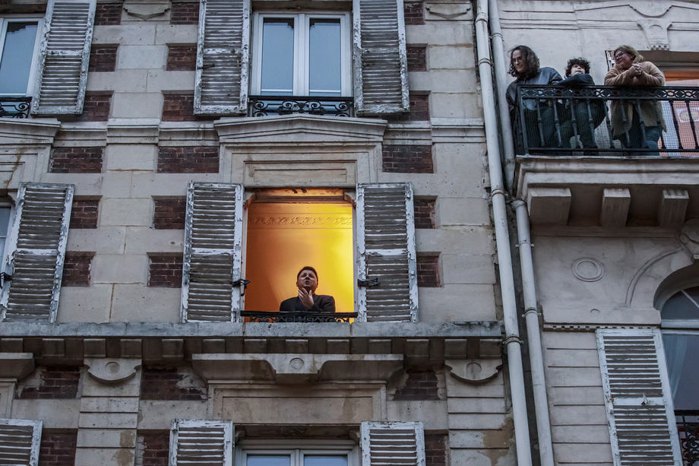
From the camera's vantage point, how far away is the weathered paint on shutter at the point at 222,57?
1411 cm

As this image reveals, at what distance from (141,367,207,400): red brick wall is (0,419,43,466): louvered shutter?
104 centimetres

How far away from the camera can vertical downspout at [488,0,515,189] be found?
13586 millimetres

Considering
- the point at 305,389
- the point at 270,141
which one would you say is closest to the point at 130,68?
the point at 270,141

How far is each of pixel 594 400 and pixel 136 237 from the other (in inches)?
190

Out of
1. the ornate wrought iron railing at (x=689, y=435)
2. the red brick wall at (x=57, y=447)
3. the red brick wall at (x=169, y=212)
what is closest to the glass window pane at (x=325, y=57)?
the red brick wall at (x=169, y=212)

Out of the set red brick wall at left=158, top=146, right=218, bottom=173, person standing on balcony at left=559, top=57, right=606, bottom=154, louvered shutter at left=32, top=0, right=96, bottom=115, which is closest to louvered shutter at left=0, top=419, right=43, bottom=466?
red brick wall at left=158, top=146, right=218, bottom=173

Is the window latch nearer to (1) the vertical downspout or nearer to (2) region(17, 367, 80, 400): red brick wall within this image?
(1) the vertical downspout

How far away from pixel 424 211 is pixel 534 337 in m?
1.92

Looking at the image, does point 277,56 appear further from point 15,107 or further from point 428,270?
point 428,270

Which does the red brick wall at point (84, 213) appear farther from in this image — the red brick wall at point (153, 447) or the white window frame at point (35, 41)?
the red brick wall at point (153, 447)

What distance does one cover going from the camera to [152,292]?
41.9 ft

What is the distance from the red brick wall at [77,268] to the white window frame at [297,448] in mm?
2369

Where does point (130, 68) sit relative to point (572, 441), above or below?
above

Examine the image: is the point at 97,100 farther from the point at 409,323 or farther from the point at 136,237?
the point at 409,323
